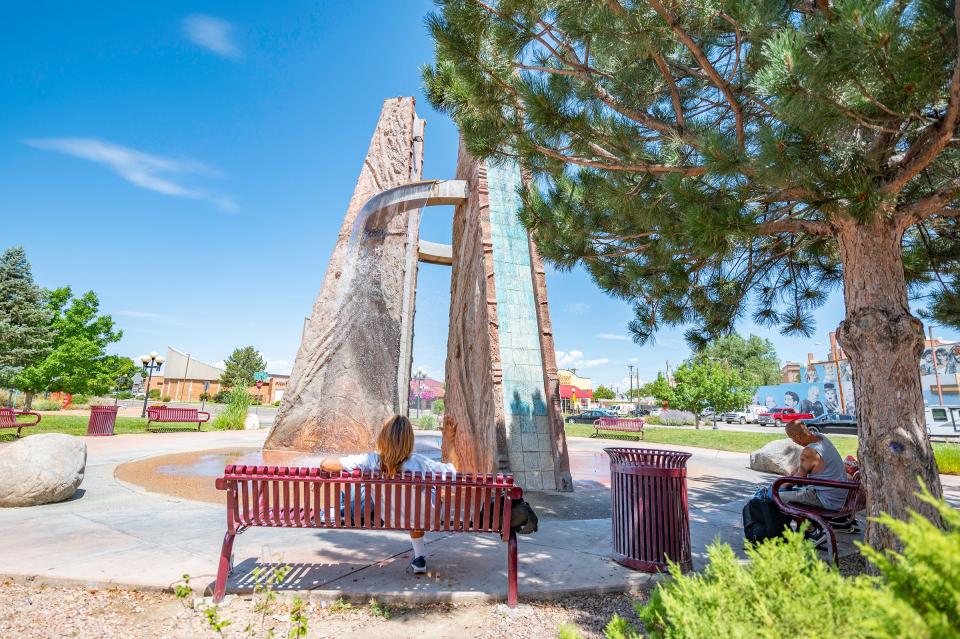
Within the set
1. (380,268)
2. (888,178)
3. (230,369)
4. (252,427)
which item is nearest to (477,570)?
(888,178)

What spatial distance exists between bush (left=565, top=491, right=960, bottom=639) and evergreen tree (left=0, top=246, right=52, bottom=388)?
3026cm

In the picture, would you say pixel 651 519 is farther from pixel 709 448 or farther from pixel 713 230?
pixel 709 448

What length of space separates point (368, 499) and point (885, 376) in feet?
11.2

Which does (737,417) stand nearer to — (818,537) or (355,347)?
(355,347)

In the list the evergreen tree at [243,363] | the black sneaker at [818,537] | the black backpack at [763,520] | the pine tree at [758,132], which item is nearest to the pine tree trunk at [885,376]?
the pine tree at [758,132]

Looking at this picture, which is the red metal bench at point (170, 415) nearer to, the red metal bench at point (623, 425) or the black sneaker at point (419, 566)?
the red metal bench at point (623, 425)

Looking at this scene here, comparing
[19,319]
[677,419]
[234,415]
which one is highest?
[19,319]

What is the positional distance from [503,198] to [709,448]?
11.0m

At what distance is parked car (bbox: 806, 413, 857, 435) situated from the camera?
25.2m

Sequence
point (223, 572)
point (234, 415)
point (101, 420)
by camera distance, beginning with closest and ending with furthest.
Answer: point (223, 572) < point (101, 420) < point (234, 415)

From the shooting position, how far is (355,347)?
9109 millimetres

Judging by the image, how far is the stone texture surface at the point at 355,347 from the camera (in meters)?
8.70

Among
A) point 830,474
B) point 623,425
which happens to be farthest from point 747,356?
point 830,474

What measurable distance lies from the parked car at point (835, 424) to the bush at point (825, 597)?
28185 mm
